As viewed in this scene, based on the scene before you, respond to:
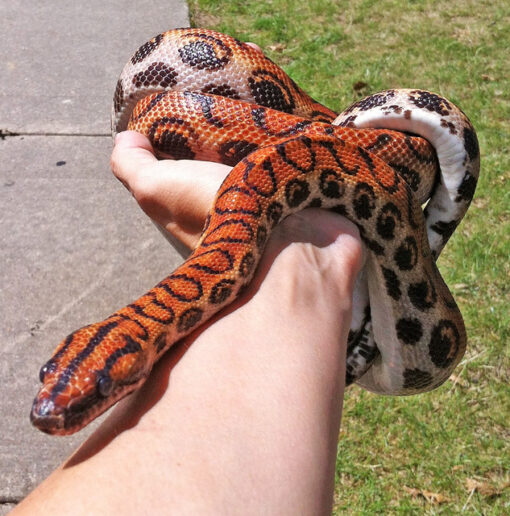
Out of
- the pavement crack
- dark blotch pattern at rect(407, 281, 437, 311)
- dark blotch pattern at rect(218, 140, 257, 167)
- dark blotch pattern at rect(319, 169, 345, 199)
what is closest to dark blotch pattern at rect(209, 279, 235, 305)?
dark blotch pattern at rect(319, 169, 345, 199)

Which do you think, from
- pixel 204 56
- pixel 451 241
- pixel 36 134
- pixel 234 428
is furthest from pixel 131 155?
pixel 36 134

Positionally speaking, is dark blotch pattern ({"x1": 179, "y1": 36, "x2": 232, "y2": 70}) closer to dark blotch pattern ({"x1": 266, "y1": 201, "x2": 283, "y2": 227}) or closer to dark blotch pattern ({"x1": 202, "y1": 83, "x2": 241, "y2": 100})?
dark blotch pattern ({"x1": 202, "y1": 83, "x2": 241, "y2": 100})

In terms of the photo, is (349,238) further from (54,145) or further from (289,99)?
(54,145)

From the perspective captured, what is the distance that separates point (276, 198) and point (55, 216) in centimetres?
364

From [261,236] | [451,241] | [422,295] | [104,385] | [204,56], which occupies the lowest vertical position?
[451,241]

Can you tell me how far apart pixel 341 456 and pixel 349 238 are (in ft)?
6.54

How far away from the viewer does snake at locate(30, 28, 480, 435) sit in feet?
6.70

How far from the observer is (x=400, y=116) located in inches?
125

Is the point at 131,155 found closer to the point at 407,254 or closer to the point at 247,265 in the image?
the point at 247,265

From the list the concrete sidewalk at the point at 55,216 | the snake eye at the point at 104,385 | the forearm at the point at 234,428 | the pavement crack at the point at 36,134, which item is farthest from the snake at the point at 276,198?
the pavement crack at the point at 36,134

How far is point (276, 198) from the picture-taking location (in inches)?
101

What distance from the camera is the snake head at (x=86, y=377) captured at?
6.24 feet

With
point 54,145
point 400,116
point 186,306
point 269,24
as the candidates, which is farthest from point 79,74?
point 186,306

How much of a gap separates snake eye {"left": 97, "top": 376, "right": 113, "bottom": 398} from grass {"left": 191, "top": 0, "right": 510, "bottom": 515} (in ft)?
8.03
